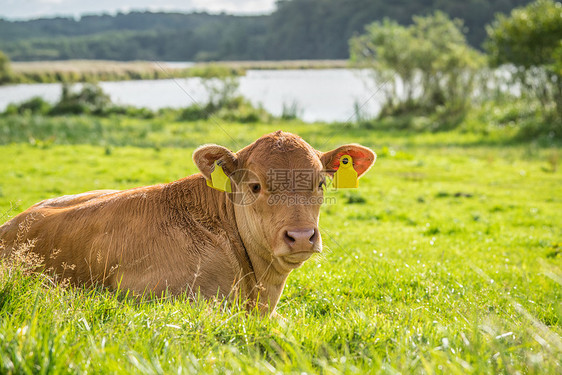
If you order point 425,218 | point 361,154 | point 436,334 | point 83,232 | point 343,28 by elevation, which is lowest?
point 425,218

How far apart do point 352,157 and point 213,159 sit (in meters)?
1.57

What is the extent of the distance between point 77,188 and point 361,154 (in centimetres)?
Answer: 819

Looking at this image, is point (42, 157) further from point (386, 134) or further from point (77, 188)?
point (386, 134)

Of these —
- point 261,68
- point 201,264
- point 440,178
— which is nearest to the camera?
point 201,264

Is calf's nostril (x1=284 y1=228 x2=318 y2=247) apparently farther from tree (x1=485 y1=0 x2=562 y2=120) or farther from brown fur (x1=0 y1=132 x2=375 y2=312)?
tree (x1=485 y1=0 x2=562 y2=120)

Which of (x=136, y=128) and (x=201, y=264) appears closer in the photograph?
(x=201, y=264)

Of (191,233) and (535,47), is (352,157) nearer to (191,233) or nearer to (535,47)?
(191,233)

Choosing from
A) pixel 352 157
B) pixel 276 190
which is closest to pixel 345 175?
pixel 352 157

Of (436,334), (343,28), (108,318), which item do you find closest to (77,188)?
(108,318)

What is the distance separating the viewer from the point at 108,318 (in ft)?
12.1

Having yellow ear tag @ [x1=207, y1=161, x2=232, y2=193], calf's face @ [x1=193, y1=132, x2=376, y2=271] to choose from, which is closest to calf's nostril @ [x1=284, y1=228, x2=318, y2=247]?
calf's face @ [x1=193, y1=132, x2=376, y2=271]

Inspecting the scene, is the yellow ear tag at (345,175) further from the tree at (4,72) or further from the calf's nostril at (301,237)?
the tree at (4,72)

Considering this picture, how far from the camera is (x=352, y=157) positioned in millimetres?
5734

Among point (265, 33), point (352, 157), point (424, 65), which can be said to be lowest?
point (352, 157)
